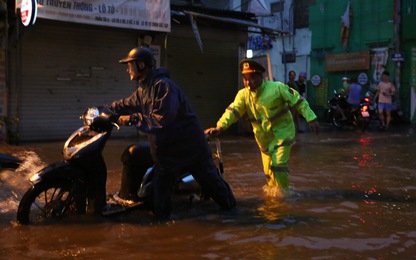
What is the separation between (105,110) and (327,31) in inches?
762

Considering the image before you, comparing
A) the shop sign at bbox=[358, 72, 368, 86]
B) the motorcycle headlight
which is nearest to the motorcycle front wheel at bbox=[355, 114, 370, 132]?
the shop sign at bbox=[358, 72, 368, 86]

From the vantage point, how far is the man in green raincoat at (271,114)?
5207 millimetres

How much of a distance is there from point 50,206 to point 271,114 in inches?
95.0

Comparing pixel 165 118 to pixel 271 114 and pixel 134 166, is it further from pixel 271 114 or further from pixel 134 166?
pixel 271 114

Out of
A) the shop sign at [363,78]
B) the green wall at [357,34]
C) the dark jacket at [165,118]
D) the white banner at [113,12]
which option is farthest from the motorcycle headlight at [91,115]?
the shop sign at [363,78]

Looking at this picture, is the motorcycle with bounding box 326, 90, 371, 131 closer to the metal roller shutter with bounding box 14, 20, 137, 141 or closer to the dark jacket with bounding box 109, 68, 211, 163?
the metal roller shutter with bounding box 14, 20, 137, 141

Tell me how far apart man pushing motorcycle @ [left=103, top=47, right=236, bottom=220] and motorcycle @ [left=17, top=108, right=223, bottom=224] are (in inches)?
5.9

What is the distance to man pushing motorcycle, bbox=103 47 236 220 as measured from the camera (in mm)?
4133

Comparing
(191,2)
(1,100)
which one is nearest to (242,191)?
(1,100)

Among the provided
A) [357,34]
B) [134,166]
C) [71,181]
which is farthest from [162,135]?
[357,34]

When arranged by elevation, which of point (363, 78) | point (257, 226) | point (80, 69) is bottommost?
point (257, 226)

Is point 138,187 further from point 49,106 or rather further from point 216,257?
point 49,106

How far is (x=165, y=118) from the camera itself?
161 inches

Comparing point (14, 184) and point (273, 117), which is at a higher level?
point (273, 117)
